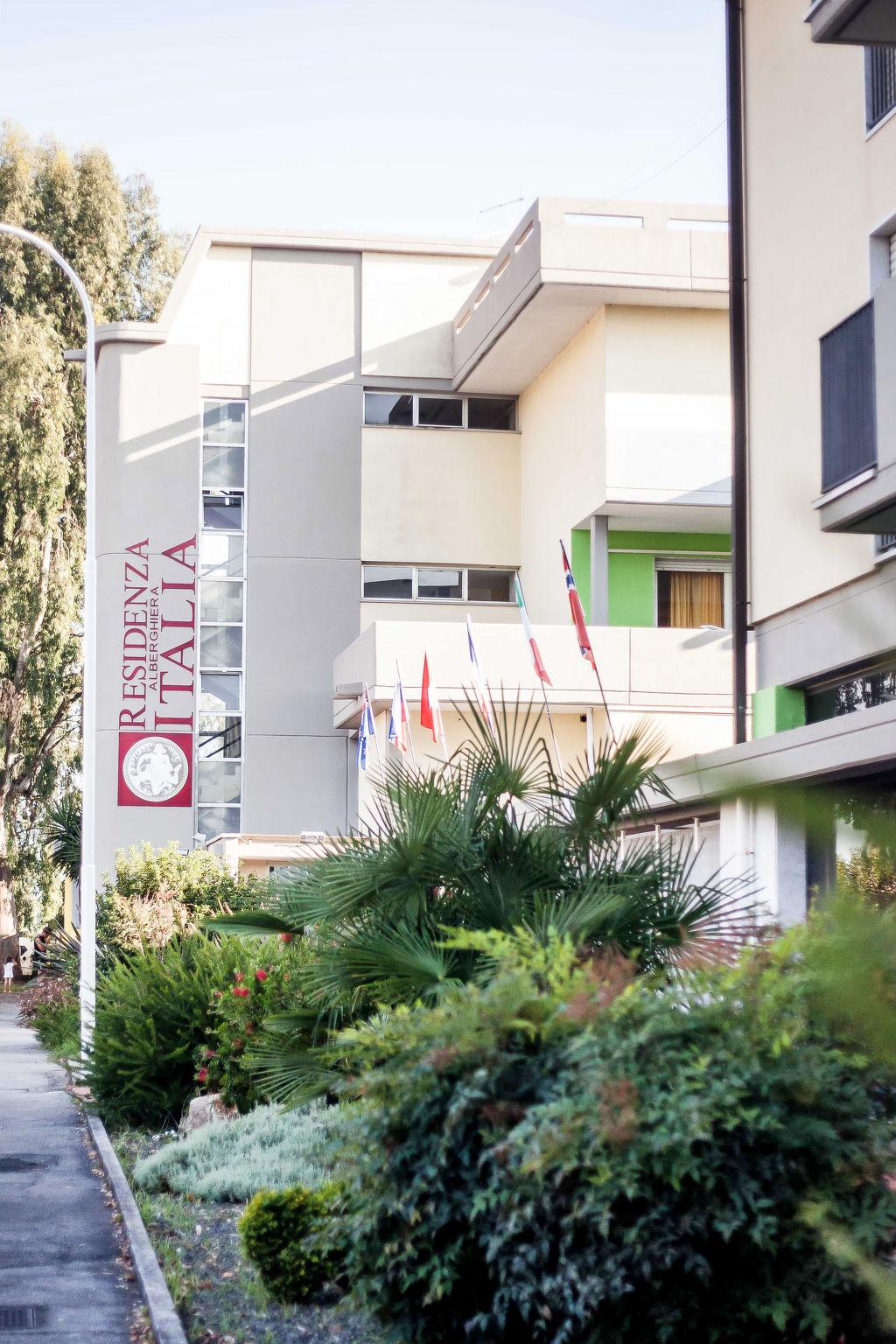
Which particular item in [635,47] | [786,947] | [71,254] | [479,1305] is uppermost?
[71,254]

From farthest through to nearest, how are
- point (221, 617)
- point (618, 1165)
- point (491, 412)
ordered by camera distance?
point (491, 412) < point (221, 617) < point (618, 1165)

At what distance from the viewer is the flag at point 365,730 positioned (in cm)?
2614

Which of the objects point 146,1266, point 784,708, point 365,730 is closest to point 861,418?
point 784,708

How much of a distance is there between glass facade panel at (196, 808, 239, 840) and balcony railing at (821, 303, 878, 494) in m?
19.8

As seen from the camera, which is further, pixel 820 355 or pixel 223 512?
pixel 223 512

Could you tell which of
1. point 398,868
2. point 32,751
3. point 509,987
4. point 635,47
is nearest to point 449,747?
point 32,751

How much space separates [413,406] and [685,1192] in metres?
27.3

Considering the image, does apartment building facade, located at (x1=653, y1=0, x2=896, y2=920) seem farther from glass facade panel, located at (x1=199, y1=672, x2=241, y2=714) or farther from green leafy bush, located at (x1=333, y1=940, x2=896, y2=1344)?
glass facade panel, located at (x1=199, y1=672, x2=241, y2=714)

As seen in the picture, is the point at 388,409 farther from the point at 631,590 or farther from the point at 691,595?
the point at 691,595

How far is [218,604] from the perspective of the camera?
1243 inches

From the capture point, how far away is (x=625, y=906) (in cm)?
780

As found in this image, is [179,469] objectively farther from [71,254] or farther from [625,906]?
[625,906]

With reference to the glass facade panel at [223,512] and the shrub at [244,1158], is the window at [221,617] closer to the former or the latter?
the glass facade panel at [223,512]

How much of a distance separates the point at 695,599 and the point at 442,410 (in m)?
6.69
